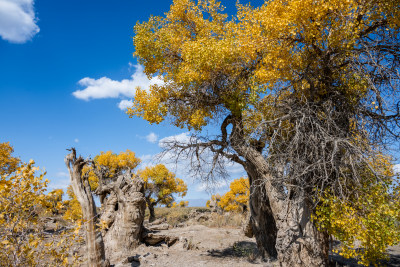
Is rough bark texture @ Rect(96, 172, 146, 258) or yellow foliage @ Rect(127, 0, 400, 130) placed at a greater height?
yellow foliage @ Rect(127, 0, 400, 130)

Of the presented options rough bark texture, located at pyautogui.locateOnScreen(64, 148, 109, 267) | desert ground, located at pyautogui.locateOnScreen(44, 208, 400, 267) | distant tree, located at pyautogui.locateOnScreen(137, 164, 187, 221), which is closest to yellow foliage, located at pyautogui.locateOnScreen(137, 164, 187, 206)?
distant tree, located at pyautogui.locateOnScreen(137, 164, 187, 221)

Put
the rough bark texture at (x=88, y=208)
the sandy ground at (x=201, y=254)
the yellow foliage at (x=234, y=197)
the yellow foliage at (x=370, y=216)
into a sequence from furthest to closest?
the yellow foliage at (x=234, y=197), the sandy ground at (x=201, y=254), the rough bark texture at (x=88, y=208), the yellow foliage at (x=370, y=216)

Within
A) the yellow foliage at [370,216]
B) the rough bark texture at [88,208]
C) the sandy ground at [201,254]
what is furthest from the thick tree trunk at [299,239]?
the rough bark texture at [88,208]

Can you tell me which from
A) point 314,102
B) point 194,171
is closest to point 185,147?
point 194,171

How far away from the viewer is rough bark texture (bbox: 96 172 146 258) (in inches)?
432

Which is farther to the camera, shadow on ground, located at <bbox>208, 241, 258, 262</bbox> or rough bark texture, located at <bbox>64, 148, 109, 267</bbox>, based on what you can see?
shadow on ground, located at <bbox>208, 241, 258, 262</bbox>

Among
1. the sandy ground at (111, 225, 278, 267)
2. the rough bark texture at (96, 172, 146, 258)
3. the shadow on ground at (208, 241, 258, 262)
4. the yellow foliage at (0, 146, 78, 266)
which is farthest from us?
the rough bark texture at (96, 172, 146, 258)

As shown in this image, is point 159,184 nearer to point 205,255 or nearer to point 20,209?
point 205,255

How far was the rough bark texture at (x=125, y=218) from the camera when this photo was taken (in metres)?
11.0

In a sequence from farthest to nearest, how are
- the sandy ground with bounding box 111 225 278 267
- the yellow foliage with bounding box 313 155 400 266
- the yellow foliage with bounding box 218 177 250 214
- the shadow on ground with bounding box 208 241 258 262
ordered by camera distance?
the yellow foliage with bounding box 218 177 250 214
the shadow on ground with bounding box 208 241 258 262
the sandy ground with bounding box 111 225 278 267
the yellow foliage with bounding box 313 155 400 266

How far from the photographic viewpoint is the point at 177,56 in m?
A: 9.91

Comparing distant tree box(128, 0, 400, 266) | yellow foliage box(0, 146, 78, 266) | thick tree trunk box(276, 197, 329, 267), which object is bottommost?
thick tree trunk box(276, 197, 329, 267)

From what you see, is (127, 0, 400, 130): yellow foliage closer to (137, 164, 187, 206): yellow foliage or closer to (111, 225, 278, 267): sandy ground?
(111, 225, 278, 267): sandy ground

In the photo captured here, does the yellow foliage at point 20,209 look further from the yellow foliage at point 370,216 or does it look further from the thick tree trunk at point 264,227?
the thick tree trunk at point 264,227
